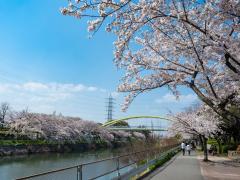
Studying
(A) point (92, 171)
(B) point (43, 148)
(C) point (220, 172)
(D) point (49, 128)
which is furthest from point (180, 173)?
(D) point (49, 128)

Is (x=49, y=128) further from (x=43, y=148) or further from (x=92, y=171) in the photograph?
(x=92, y=171)

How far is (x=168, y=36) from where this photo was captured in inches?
349

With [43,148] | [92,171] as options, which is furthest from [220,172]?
[43,148]

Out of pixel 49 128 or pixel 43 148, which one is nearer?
pixel 43 148

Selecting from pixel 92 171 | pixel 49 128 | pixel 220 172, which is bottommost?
pixel 220 172

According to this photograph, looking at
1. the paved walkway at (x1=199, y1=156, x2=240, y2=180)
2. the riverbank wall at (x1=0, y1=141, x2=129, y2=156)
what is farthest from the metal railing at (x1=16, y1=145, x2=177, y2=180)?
the riverbank wall at (x1=0, y1=141, x2=129, y2=156)

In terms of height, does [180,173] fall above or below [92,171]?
below

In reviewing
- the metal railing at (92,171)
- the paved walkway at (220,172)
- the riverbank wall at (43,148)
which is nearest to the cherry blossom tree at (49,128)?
the riverbank wall at (43,148)

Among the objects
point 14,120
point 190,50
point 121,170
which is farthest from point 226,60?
point 14,120

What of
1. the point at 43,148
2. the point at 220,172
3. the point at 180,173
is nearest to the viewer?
the point at 180,173

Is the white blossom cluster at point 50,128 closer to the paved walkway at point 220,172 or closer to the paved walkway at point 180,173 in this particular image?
the paved walkway at point 220,172

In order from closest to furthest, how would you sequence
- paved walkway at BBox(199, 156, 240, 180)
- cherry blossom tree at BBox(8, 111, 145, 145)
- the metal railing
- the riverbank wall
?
the metal railing
paved walkway at BBox(199, 156, 240, 180)
the riverbank wall
cherry blossom tree at BBox(8, 111, 145, 145)

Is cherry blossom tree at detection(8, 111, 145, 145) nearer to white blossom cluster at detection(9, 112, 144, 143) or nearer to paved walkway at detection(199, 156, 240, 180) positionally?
white blossom cluster at detection(9, 112, 144, 143)

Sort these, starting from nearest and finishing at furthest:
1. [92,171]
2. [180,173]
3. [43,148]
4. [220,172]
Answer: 1. [92,171]
2. [180,173]
3. [220,172]
4. [43,148]
